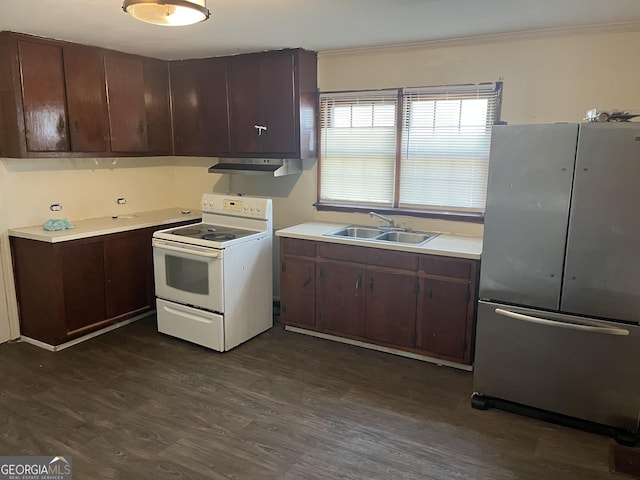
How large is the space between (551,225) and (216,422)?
220 cm

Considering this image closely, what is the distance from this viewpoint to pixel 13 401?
2984 millimetres

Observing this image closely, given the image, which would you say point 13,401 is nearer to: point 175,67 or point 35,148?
point 35,148

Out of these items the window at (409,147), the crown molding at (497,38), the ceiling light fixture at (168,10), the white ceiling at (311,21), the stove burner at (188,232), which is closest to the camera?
the ceiling light fixture at (168,10)

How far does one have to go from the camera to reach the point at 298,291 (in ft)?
13.1

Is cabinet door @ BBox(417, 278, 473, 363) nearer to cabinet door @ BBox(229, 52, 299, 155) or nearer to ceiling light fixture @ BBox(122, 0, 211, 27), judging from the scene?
cabinet door @ BBox(229, 52, 299, 155)

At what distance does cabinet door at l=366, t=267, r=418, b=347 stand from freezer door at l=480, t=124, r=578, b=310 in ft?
2.50

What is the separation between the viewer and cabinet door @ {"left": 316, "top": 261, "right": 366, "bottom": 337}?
12.2ft

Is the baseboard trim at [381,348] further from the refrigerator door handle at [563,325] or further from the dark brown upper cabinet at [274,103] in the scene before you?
the dark brown upper cabinet at [274,103]

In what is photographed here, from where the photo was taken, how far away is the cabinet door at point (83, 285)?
12.0 feet

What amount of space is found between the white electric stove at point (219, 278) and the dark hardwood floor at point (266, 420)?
0.72 ft

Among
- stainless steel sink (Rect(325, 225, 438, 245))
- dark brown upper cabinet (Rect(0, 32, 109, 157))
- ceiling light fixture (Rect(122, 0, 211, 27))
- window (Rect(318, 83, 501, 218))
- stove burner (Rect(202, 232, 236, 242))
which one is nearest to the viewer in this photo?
ceiling light fixture (Rect(122, 0, 211, 27))

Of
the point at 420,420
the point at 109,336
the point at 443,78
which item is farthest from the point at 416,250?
the point at 109,336

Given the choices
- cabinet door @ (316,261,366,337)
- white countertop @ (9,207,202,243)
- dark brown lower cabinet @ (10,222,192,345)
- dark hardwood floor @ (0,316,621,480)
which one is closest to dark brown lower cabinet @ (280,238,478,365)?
cabinet door @ (316,261,366,337)

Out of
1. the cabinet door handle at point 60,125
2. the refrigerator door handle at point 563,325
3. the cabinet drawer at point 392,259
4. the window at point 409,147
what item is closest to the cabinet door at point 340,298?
the cabinet drawer at point 392,259
